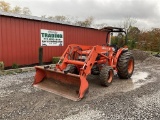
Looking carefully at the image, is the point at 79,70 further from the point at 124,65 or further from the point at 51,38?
the point at 51,38

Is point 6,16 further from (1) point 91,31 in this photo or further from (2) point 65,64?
(1) point 91,31

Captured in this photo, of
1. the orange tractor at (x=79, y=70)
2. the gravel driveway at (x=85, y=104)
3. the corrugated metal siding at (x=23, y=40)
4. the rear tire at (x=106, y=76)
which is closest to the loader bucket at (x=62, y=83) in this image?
the orange tractor at (x=79, y=70)

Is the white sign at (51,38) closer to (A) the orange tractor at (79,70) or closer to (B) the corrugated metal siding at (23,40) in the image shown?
(B) the corrugated metal siding at (23,40)

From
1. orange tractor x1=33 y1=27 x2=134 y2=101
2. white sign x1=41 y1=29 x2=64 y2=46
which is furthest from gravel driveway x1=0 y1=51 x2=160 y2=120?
white sign x1=41 y1=29 x2=64 y2=46

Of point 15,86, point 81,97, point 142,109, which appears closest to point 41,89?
point 15,86

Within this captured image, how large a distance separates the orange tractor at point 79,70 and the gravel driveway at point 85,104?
257 mm

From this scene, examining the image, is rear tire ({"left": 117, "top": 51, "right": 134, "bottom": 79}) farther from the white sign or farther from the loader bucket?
the white sign

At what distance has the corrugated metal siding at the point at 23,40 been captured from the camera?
27.7 ft

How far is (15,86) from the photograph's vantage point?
232 inches

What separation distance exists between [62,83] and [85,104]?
3.60 feet

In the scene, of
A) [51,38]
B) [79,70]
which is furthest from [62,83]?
[51,38]

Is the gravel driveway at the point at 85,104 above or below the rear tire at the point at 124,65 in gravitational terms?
below

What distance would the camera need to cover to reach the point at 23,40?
9227mm

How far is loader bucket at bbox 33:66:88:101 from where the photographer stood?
471 centimetres
